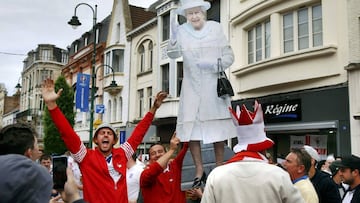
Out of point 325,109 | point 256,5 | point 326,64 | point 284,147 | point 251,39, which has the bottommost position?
point 284,147

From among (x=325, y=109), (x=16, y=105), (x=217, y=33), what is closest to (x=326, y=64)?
(x=325, y=109)

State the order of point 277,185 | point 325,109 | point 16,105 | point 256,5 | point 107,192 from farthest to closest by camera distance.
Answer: point 16,105
point 256,5
point 325,109
point 107,192
point 277,185

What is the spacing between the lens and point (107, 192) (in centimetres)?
411

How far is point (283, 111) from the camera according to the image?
16.1 metres

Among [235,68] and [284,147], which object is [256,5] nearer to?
[235,68]

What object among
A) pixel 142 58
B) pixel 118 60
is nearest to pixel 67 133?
pixel 142 58

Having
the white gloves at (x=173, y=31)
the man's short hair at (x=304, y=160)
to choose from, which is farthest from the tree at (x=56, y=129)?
the man's short hair at (x=304, y=160)

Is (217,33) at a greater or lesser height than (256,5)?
lesser

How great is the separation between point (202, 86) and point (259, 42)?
12.5 m

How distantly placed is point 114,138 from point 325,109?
37.8ft

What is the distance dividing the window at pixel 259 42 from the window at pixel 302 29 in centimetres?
97

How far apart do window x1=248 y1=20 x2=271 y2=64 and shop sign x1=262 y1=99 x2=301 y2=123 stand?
2108mm

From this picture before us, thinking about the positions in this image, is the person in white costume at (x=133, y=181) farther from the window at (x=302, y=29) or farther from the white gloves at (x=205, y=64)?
the window at (x=302, y=29)

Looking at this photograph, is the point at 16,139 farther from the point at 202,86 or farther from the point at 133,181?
the point at 202,86
